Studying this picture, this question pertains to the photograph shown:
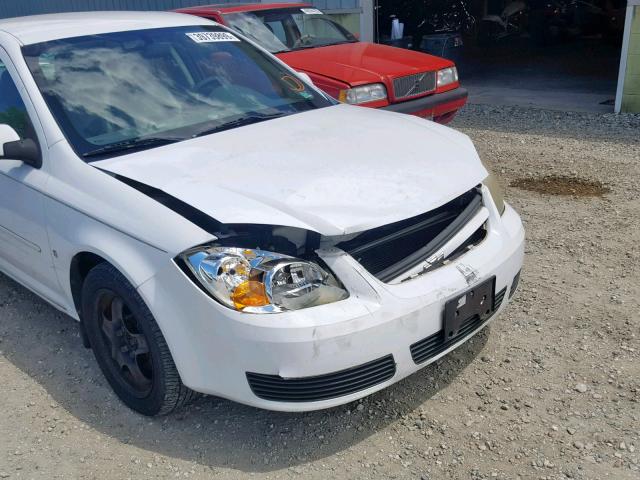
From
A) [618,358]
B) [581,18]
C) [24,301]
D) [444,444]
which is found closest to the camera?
[444,444]

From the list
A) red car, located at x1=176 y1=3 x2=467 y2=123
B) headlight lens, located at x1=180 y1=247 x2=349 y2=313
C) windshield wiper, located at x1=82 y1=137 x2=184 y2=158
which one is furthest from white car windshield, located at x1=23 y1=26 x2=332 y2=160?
red car, located at x1=176 y1=3 x2=467 y2=123

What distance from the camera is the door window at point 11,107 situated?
324 cm

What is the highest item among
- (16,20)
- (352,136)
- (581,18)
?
(16,20)

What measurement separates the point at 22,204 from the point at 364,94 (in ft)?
12.1

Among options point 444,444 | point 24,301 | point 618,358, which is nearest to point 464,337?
point 444,444

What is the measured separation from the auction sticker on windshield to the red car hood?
2149mm

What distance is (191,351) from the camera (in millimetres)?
2537

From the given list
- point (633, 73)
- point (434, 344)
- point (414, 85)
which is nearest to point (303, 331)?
point (434, 344)

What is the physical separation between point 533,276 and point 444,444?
171cm

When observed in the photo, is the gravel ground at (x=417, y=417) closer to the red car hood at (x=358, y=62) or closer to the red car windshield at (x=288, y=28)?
the red car hood at (x=358, y=62)

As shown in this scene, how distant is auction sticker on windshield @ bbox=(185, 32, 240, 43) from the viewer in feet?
12.7

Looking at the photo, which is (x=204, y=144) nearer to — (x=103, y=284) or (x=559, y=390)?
(x=103, y=284)

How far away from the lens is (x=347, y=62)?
21.7 feet


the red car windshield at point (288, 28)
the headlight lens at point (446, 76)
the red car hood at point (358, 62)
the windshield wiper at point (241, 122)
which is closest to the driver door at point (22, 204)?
the windshield wiper at point (241, 122)
